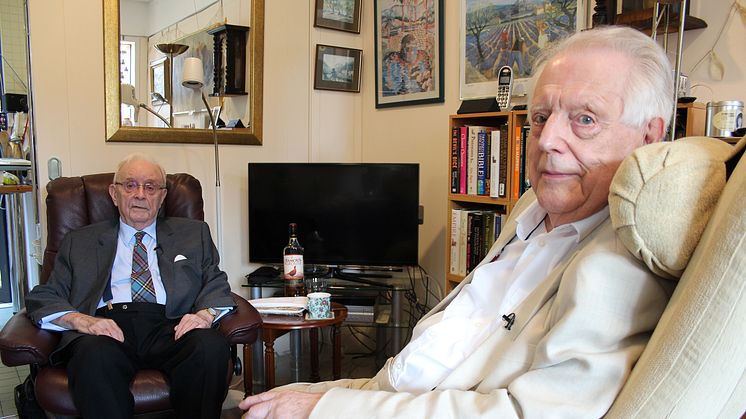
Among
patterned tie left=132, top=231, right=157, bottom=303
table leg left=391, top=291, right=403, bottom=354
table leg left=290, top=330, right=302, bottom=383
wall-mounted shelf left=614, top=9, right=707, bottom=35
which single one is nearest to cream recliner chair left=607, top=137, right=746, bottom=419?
wall-mounted shelf left=614, top=9, right=707, bottom=35

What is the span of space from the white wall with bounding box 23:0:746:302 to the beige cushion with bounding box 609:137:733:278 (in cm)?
212

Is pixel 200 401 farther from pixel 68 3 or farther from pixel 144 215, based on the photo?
pixel 68 3

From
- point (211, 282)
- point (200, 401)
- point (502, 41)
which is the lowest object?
point (200, 401)

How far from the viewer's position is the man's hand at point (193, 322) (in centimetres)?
187

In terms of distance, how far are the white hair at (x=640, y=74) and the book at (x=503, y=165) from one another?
4.12ft

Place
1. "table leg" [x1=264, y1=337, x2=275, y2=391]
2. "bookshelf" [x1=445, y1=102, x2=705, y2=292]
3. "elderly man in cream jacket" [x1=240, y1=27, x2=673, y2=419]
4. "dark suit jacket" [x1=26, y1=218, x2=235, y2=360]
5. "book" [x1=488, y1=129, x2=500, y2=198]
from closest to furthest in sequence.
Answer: "elderly man in cream jacket" [x1=240, y1=27, x2=673, y2=419]
"bookshelf" [x1=445, y1=102, x2=705, y2=292]
"dark suit jacket" [x1=26, y1=218, x2=235, y2=360]
"table leg" [x1=264, y1=337, x2=275, y2=391]
"book" [x1=488, y1=129, x2=500, y2=198]

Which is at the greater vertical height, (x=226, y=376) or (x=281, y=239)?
(x=281, y=239)

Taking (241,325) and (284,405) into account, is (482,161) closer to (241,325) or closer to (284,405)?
(241,325)

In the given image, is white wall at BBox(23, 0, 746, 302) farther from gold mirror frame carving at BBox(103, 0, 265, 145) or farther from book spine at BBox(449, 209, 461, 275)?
book spine at BBox(449, 209, 461, 275)

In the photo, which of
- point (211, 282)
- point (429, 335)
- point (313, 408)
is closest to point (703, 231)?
point (429, 335)

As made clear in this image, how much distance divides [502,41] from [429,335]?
6.09 ft

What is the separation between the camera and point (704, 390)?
63cm

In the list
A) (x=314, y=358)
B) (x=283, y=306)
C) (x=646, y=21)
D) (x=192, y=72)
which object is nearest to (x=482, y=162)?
(x=646, y=21)

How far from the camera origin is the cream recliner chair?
2.00 ft
